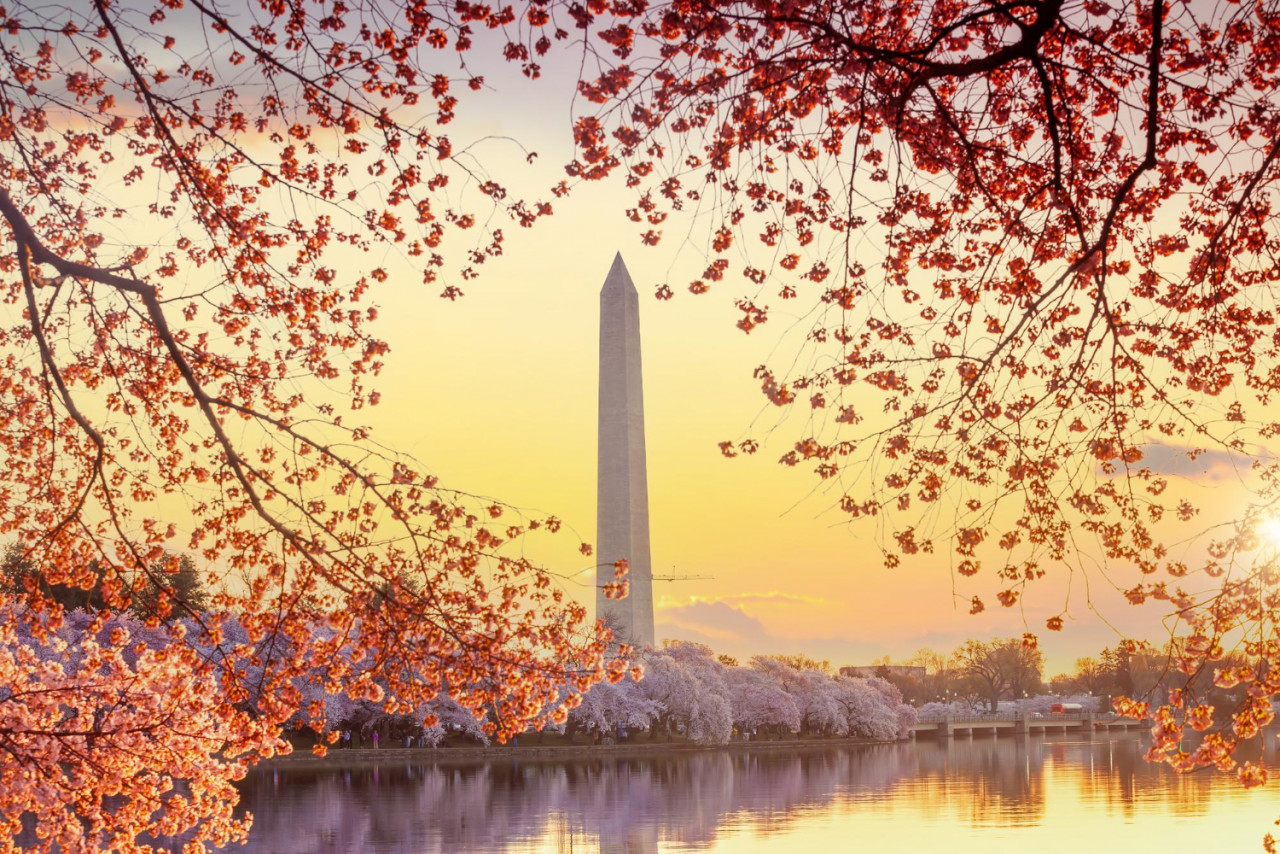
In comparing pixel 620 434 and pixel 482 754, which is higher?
pixel 620 434

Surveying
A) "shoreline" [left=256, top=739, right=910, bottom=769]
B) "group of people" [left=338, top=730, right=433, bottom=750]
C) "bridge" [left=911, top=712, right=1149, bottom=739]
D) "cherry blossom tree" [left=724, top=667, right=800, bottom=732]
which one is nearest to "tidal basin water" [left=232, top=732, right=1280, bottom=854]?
"shoreline" [left=256, top=739, right=910, bottom=769]

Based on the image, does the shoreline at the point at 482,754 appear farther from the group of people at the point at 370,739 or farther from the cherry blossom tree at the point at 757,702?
the cherry blossom tree at the point at 757,702

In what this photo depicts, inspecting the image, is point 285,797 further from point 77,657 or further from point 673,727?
point 673,727

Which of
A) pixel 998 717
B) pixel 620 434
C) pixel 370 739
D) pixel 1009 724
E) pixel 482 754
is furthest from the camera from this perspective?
pixel 998 717

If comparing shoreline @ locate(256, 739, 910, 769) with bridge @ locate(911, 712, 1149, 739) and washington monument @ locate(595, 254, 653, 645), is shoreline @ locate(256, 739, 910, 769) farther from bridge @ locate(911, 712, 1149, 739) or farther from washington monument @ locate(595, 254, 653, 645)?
bridge @ locate(911, 712, 1149, 739)

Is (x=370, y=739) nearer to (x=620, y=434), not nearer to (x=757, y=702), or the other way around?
(x=620, y=434)

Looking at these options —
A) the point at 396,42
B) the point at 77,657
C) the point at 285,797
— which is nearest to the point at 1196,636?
the point at 396,42

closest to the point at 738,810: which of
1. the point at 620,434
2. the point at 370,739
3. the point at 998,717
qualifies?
the point at 620,434
